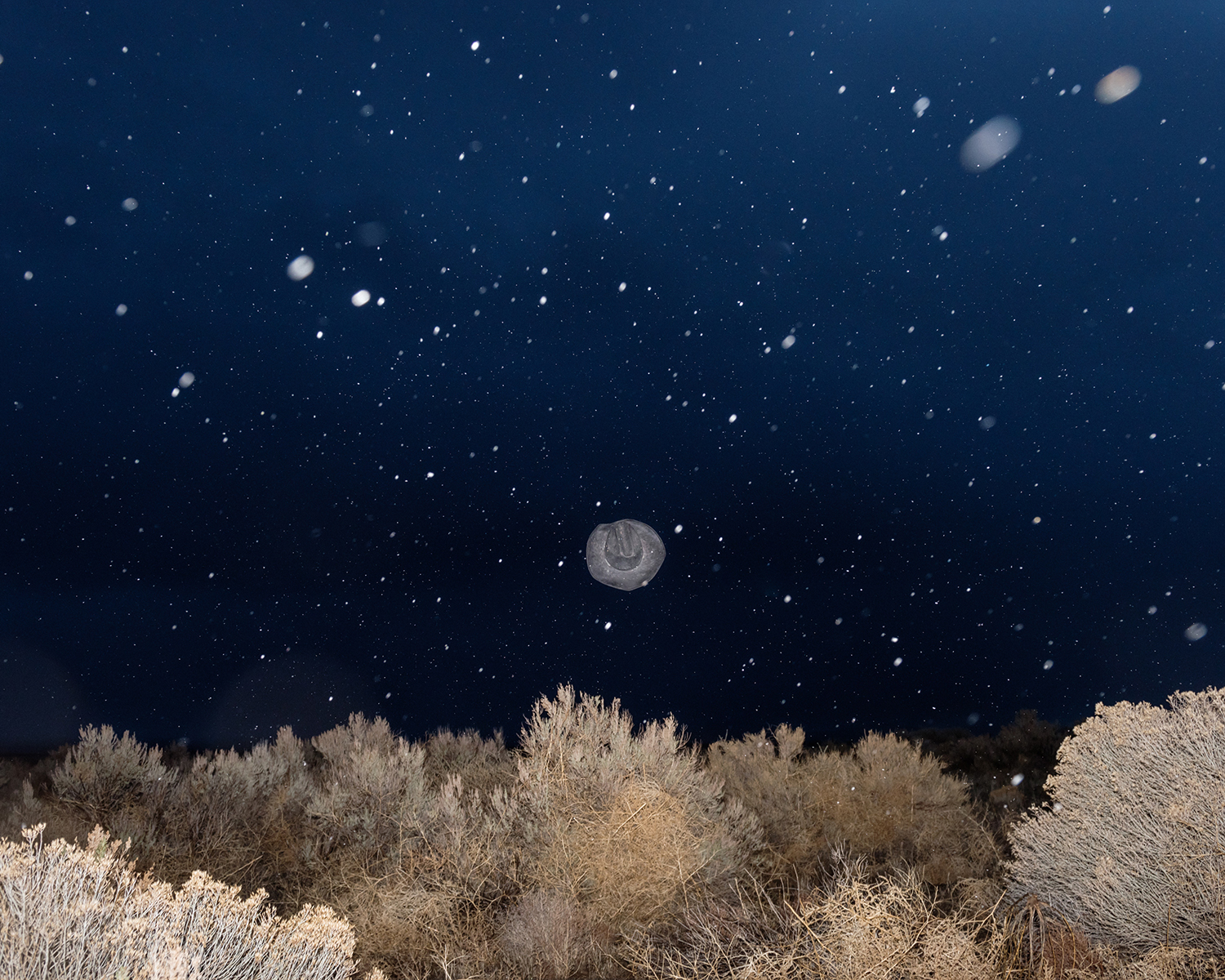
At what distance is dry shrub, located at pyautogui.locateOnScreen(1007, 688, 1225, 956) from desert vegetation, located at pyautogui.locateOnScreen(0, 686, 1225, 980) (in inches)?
0.8

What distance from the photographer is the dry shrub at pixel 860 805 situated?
13078 mm

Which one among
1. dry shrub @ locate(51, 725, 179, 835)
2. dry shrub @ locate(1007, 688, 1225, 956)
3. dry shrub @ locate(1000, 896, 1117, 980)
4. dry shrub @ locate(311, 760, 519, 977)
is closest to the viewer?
dry shrub @ locate(1000, 896, 1117, 980)

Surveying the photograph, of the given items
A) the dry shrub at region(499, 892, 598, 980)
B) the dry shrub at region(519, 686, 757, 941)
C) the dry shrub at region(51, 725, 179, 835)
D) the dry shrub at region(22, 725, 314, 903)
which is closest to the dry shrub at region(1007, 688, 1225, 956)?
the dry shrub at region(519, 686, 757, 941)

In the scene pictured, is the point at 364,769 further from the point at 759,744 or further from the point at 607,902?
the point at 759,744

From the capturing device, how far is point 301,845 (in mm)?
10828

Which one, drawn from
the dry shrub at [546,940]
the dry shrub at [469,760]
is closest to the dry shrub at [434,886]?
the dry shrub at [546,940]

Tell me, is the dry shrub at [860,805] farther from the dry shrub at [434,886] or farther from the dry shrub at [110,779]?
the dry shrub at [110,779]

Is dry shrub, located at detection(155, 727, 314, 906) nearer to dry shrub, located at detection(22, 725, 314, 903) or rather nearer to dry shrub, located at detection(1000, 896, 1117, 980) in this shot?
dry shrub, located at detection(22, 725, 314, 903)

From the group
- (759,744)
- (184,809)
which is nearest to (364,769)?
(184,809)

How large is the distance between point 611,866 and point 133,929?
22.5 feet

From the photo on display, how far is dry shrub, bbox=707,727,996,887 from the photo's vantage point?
42.9 ft

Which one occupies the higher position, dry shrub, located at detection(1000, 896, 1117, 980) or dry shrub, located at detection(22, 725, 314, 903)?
dry shrub, located at detection(22, 725, 314, 903)

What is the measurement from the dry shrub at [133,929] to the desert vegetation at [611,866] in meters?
0.01

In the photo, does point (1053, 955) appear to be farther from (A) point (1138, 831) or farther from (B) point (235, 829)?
(B) point (235, 829)
